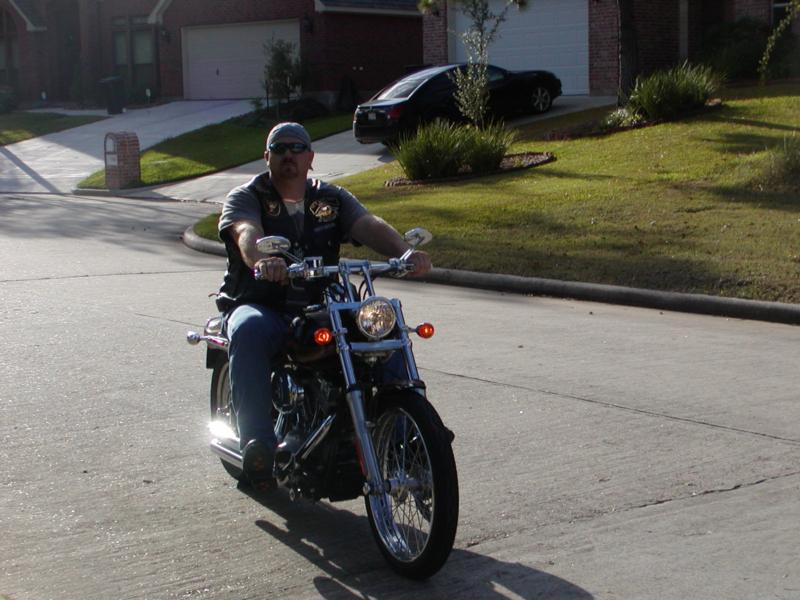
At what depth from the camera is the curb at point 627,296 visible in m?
11.1

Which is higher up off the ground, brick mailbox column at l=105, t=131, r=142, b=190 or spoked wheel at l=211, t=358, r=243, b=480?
brick mailbox column at l=105, t=131, r=142, b=190

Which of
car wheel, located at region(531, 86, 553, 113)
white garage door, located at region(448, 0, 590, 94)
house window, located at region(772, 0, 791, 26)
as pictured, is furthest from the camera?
white garage door, located at region(448, 0, 590, 94)

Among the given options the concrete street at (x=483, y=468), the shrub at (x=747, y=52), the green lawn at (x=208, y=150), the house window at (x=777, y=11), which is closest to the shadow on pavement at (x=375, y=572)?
the concrete street at (x=483, y=468)

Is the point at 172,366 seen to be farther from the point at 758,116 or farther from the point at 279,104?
the point at 279,104

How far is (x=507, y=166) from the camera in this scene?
21.1 m

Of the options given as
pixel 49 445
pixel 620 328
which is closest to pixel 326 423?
pixel 49 445

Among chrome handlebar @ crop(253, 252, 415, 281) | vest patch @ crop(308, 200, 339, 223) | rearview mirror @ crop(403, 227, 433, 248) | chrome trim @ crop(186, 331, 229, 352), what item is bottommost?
chrome trim @ crop(186, 331, 229, 352)

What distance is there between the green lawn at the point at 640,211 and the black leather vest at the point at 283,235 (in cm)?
655

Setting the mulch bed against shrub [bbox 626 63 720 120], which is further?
shrub [bbox 626 63 720 120]

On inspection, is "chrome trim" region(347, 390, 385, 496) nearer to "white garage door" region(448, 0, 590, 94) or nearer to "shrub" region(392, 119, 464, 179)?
"shrub" region(392, 119, 464, 179)

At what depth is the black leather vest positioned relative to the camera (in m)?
5.65

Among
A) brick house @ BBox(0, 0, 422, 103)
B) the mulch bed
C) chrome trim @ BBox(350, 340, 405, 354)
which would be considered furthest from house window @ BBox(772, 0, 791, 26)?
chrome trim @ BBox(350, 340, 405, 354)

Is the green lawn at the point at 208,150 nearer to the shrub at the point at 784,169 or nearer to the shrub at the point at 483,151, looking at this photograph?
the shrub at the point at 483,151

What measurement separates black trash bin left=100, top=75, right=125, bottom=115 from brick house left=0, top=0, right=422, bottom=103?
6.45ft
